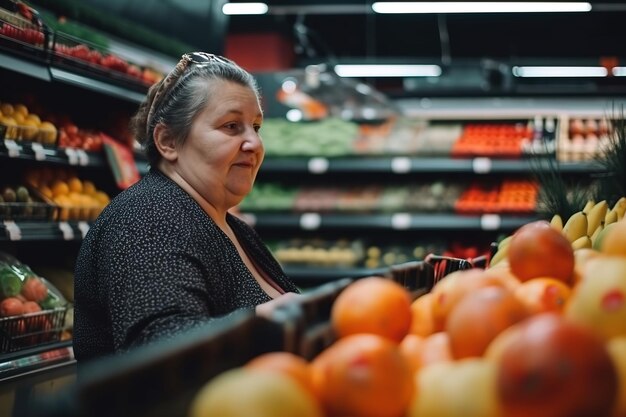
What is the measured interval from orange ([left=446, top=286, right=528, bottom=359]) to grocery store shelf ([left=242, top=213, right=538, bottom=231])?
231 inches

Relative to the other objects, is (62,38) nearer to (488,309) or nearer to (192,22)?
(192,22)

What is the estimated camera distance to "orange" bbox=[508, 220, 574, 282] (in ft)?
3.97

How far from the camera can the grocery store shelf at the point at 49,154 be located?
3291 mm

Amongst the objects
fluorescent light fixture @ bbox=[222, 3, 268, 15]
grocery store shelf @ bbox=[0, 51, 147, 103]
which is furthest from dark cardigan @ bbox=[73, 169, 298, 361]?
fluorescent light fixture @ bbox=[222, 3, 268, 15]

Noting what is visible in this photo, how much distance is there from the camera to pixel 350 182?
25.1ft

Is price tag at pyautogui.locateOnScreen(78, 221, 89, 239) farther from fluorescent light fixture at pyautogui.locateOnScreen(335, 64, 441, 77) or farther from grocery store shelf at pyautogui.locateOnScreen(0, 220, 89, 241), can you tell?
fluorescent light fixture at pyautogui.locateOnScreen(335, 64, 441, 77)

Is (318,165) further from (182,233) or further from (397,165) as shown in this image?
(182,233)

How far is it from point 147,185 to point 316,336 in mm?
1064

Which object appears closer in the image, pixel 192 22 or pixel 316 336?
pixel 316 336

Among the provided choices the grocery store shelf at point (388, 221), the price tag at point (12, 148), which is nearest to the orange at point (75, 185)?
the price tag at point (12, 148)

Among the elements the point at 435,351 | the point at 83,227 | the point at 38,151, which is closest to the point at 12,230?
the point at 38,151

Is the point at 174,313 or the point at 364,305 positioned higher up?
the point at 364,305

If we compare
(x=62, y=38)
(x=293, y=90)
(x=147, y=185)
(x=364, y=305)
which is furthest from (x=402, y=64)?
(x=364, y=305)

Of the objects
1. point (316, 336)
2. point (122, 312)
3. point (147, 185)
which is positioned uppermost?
point (147, 185)
